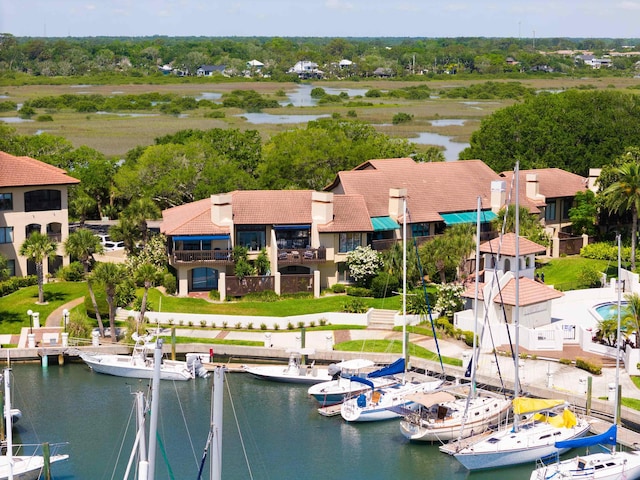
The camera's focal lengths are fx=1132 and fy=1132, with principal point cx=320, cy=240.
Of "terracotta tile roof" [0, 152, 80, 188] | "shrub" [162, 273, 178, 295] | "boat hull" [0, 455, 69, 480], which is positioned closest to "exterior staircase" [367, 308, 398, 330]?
"shrub" [162, 273, 178, 295]

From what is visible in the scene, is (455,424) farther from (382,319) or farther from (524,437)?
(382,319)

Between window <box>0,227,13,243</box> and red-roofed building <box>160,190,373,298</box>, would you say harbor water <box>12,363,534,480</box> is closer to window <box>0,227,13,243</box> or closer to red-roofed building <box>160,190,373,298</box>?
red-roofed building <box>160,190,373,298</box>

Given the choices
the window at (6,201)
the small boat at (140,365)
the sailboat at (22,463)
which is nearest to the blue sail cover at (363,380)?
the small boat at (140,365)

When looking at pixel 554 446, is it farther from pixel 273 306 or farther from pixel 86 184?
pixel 86 184

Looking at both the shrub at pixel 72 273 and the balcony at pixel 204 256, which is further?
the shrub at pixel 72 273

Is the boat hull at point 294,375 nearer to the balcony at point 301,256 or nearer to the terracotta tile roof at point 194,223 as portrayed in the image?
the balcony at point 301,256

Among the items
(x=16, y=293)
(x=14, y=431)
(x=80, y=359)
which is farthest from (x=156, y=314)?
(x=14, y=431)
